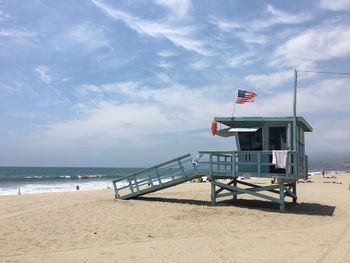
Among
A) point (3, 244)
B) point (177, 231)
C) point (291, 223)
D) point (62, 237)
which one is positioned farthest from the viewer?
point (291, 223)

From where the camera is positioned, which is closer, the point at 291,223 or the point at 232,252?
the point at 232,252

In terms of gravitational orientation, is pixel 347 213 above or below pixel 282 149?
below

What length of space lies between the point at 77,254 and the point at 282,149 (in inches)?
380

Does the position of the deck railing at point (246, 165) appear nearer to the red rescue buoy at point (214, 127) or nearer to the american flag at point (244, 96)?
the red rescue buoy at point (214, 127)

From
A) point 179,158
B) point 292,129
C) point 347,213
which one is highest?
point 292,129

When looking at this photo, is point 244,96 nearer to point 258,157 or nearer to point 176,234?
point 258,157

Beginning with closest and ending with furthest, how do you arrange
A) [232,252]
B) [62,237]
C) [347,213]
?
[232,252] → [62,237] → [347,213]

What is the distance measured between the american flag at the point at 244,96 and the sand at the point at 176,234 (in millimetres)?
4312

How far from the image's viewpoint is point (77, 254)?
8.57 metres

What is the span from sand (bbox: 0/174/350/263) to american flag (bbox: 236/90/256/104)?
170 inches

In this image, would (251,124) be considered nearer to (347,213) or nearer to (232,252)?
(347,213)

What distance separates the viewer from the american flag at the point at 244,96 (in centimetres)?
1691

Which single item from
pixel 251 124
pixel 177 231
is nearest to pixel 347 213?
pixel 251 124

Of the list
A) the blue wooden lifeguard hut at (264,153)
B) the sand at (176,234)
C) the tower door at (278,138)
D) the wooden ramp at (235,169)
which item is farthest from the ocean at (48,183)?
the tower door at (278,138)
